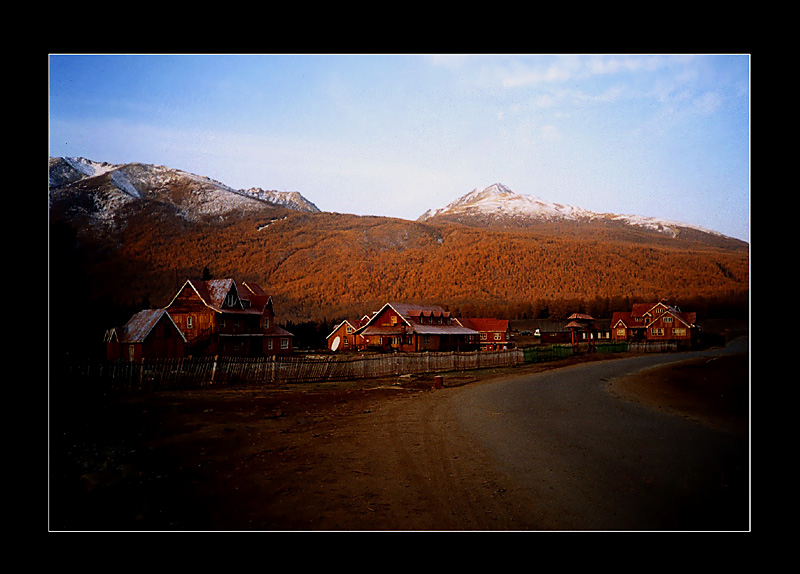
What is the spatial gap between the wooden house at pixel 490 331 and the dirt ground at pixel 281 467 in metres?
16.8

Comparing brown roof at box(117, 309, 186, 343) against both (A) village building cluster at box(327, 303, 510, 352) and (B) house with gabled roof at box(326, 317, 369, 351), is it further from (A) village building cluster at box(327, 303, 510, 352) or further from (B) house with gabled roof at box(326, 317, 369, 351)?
(B) house with gabled roof at box(326, 317, 369, 351)

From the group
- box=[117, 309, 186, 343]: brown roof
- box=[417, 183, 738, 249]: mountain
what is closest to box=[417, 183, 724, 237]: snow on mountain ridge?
box=[417, 183, 738, 249]: mountain

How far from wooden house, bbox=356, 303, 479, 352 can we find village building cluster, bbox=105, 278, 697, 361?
0.18ft

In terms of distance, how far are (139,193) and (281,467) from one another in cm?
1030

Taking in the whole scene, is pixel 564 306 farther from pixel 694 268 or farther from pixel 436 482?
pixel 436 482

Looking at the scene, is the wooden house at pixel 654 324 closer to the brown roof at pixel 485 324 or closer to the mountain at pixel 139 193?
the brown roof at pixel 485 324

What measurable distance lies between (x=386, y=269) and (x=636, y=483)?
18760 mm

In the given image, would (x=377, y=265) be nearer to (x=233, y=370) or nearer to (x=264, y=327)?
(x=264, y=327)

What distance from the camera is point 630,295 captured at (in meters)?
19.5

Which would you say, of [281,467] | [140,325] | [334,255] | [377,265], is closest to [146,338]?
[140,325]

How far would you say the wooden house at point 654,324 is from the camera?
16.8 meters

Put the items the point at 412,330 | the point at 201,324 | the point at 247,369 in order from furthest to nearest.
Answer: the point at 412,330, the point at 201,324, the point at 247,369

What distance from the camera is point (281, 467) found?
6.01 metres
